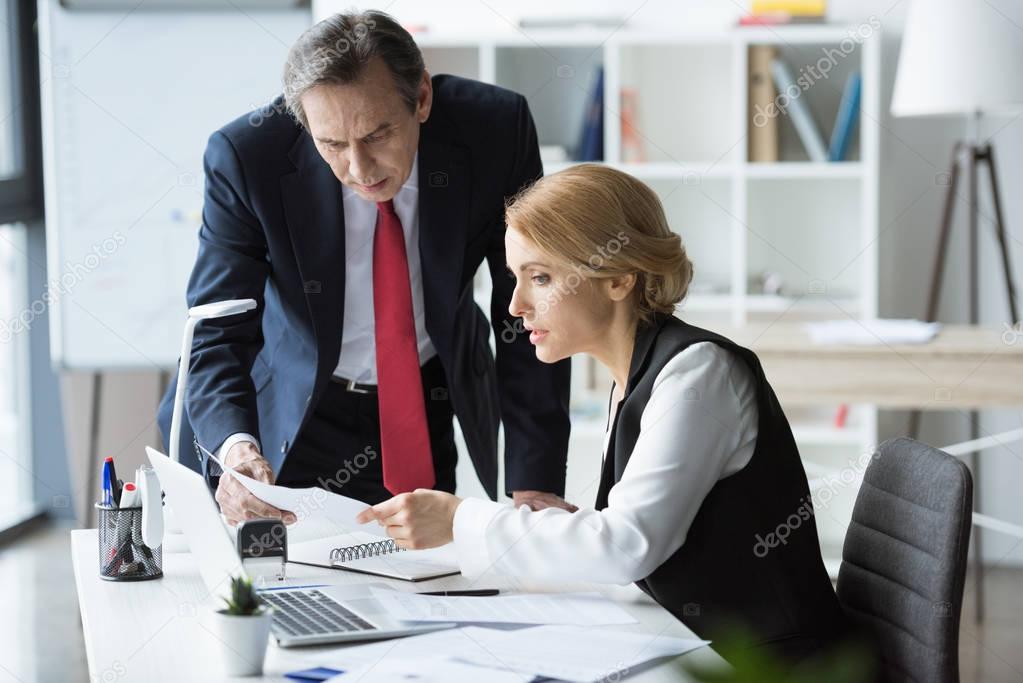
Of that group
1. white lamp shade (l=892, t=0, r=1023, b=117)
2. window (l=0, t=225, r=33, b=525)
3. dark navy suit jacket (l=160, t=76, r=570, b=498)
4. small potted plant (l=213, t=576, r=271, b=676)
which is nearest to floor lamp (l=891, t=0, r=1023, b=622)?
white lamp shade (l=892, t=0, r=1023, b=117)

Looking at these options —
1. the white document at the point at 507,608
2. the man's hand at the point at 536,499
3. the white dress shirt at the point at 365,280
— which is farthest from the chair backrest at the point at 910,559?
the white dress shirt at the point at 365,280

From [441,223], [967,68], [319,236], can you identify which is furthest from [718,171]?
[319,236]

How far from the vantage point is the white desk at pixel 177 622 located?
3.98ft

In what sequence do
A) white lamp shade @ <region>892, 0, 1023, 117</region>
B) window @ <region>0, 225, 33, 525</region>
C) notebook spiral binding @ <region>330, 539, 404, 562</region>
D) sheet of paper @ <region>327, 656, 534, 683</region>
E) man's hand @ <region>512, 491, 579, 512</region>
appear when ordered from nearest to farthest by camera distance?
sheet of paper @ <region>327, 656, 534, 683</region>, notebook spiral binding @ <region>330, 539, 404, 562</region>, man's hand @ <region>512, 491, 579, 512</region>, white lamp shade @ <region>892, 0, 1023, 117</region>, window @ <region>0, 225, 33, 525</region>

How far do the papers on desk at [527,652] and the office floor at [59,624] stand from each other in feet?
6.60

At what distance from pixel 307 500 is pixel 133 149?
286 centimetres

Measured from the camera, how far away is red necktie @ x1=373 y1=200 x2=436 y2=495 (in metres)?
2.04

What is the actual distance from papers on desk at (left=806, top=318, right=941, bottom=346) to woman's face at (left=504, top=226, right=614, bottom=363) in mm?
1862

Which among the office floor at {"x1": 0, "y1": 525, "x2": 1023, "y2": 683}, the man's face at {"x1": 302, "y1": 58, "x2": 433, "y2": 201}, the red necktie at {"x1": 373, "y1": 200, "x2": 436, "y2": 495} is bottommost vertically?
the office floor at {"x1": 0, "y1": 525, "x2": 1023, "y2": 683}

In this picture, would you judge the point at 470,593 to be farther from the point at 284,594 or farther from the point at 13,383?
the point at 13,383

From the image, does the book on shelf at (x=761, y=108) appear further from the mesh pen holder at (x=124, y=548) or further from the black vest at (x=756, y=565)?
the mesh pen holder at (x=124, y=548)

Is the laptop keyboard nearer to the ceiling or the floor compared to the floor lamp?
nearer to the floor

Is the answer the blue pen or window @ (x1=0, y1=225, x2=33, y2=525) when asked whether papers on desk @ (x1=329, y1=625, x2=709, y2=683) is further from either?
window @ (x1=0, y1=225, x2=33, y2=525)

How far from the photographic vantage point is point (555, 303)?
1.67 m
